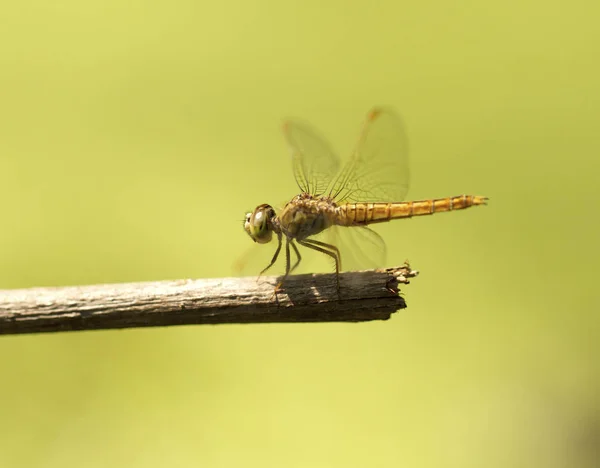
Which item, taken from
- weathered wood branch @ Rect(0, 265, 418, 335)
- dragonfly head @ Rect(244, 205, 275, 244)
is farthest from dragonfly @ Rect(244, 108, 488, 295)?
weathered wood branch @ Rect(0, 265, 418, 335)

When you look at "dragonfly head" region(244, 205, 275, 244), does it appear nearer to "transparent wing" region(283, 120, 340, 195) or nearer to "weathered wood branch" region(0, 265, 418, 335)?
"transparent wing" region(283, 120, 340, 195)

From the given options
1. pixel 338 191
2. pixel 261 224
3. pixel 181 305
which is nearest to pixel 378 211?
pixel 338 191

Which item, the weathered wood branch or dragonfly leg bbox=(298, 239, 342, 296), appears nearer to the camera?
the weathered wood branch

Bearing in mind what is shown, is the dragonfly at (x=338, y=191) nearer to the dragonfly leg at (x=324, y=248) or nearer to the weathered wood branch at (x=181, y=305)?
the dragonfly leg at (x=324, y=248)

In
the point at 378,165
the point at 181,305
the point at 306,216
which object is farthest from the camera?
the point at 378,165

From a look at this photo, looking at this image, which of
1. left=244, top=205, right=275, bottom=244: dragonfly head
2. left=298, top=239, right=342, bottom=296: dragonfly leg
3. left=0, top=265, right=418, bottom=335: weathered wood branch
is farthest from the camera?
left=244, top=205, right=275, bottom=244: dragonfly head

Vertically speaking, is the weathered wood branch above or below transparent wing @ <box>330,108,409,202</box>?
below

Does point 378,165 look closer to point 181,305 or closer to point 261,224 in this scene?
point 261,224

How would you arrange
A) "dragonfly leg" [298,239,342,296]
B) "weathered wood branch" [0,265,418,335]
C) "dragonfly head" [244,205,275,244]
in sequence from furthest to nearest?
"dragonfly head" [244,205,275,244] → "dragonfly leg" [298,239,342,296] → "weathered wood branch" [0,265,418,335]
